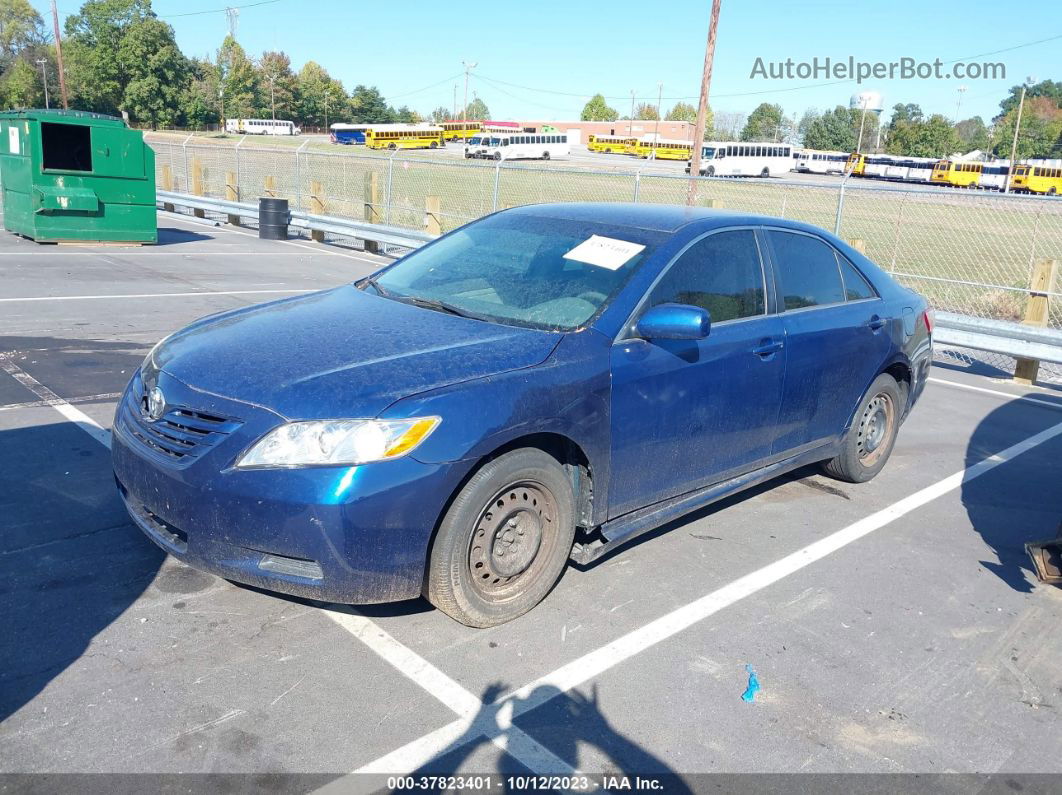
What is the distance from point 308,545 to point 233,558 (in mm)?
331

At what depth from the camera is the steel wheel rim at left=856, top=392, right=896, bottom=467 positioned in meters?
5.71

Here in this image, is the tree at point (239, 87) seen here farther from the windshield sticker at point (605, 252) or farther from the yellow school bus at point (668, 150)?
the windshield sticker at point (605, 252)

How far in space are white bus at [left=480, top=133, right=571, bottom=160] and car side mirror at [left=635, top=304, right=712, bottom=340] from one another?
56013 mm

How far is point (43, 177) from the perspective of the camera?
14633mm

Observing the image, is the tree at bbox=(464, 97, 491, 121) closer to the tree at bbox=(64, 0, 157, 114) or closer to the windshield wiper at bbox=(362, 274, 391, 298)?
the tree at bbox=(64, 0, 157, 114)

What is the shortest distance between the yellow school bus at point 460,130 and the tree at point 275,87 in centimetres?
3273

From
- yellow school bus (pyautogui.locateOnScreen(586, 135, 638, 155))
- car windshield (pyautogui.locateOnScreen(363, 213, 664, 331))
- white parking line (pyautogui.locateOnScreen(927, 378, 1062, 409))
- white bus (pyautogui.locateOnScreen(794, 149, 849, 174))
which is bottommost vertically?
white parking line (pyautogui.locateOnScreen(927, 378, 1062, 409))

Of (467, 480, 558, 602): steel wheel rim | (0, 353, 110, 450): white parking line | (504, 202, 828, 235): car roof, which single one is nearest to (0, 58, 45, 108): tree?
(0, 353, 110, 450): white parking line

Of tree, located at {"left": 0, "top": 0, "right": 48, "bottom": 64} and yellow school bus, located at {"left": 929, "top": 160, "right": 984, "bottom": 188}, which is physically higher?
tree, located at {"left": 0, "top": 0, "right": 48, "bottom": 64}

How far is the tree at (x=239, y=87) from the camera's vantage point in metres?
104

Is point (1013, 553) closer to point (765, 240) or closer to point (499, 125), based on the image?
point (765, 240)

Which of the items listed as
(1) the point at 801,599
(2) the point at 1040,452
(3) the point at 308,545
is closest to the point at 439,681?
(3) the point at 308,545

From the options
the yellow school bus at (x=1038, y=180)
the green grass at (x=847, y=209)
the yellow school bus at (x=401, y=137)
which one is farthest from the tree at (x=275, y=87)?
the yellow school bus at (x=1038, y=180)

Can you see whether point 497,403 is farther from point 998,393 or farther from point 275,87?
point 275,87
